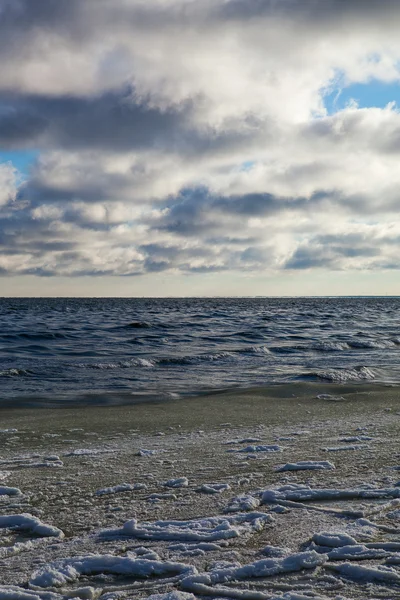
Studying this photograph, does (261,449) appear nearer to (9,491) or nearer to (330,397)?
(9,491)

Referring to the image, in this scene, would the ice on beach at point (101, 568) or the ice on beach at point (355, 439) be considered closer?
the ice on beach at point (101, 568)

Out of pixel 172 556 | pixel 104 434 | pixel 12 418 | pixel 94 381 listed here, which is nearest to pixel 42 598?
pixel 172 556

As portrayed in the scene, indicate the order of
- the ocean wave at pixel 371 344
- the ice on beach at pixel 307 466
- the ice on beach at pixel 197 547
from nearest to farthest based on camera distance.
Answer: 1. the ice on beach at pixel 197 547
2. the ice on beach at pixel 307 466
3. the ocean wave at pixel 371 344

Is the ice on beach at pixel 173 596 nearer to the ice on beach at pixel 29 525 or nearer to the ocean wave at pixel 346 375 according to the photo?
the ice on beach at pixel 29 525

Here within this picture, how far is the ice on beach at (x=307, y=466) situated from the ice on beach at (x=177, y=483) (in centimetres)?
100

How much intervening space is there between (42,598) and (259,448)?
3.76 meters

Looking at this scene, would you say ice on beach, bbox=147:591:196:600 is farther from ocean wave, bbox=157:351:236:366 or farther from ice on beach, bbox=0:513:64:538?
ocean wave, bbox=157:351:236:366

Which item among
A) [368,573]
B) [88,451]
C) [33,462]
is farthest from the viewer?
[88,451]

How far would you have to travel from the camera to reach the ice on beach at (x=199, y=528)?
11.9ft

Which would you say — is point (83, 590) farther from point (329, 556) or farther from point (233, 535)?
point (329, 556)

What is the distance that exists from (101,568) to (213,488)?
1703mm

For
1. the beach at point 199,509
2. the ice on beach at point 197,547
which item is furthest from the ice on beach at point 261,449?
the ice on beach at point 197,547

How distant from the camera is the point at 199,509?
4203 millimetres

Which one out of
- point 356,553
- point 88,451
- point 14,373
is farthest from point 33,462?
point 14,373
